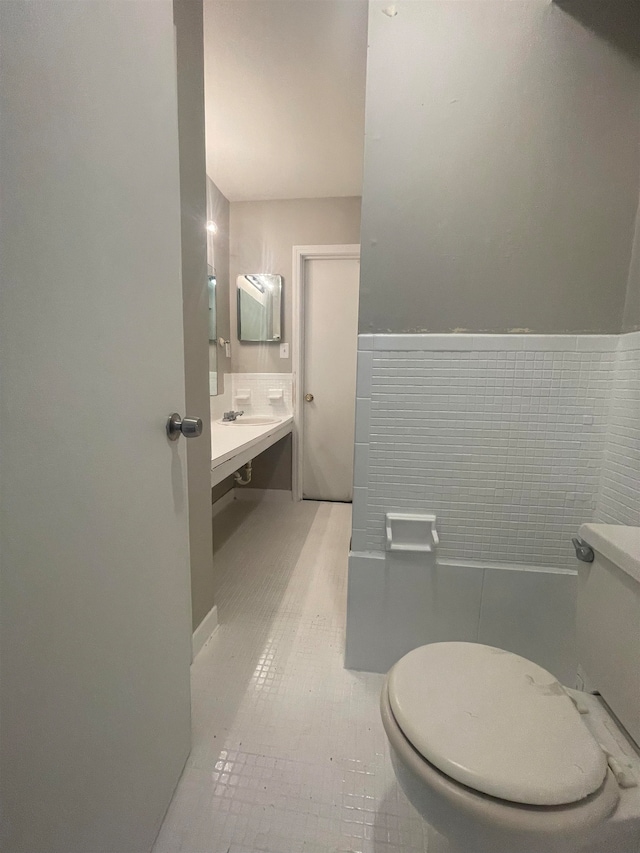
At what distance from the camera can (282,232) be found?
270 centimetres

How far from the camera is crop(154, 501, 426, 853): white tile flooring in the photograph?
0.83 metres

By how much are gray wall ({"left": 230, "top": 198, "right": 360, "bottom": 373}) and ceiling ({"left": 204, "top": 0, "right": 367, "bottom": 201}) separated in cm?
16

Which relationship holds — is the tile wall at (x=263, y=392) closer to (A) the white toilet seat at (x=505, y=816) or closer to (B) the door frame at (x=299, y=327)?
(B) the door frame at (x=299, y=327)

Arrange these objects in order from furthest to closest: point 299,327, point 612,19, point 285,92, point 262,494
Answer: point 262,494
point 299,327
point 285,92
point 612,19

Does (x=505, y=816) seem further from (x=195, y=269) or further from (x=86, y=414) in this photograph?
(x=195, y=269)

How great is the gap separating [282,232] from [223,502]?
7.21ft

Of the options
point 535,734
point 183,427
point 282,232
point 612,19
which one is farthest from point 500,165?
point 282,232

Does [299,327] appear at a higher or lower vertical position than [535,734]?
higher

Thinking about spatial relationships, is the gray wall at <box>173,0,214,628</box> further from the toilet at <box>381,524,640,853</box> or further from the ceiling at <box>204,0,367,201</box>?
the toilet at <box>381,524,640,853</box>

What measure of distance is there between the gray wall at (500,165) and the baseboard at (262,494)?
7.17 ft

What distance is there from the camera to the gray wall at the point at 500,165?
1.00 m

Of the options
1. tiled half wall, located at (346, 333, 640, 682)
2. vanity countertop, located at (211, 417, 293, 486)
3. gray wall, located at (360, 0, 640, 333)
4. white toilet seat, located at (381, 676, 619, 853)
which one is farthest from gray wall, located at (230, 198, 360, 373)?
white toilet seat, located at (381, 676, 619, 853)

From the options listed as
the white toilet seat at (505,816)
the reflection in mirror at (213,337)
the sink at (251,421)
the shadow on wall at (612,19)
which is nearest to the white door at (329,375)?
the sink at (251,421)

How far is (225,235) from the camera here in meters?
2.68
